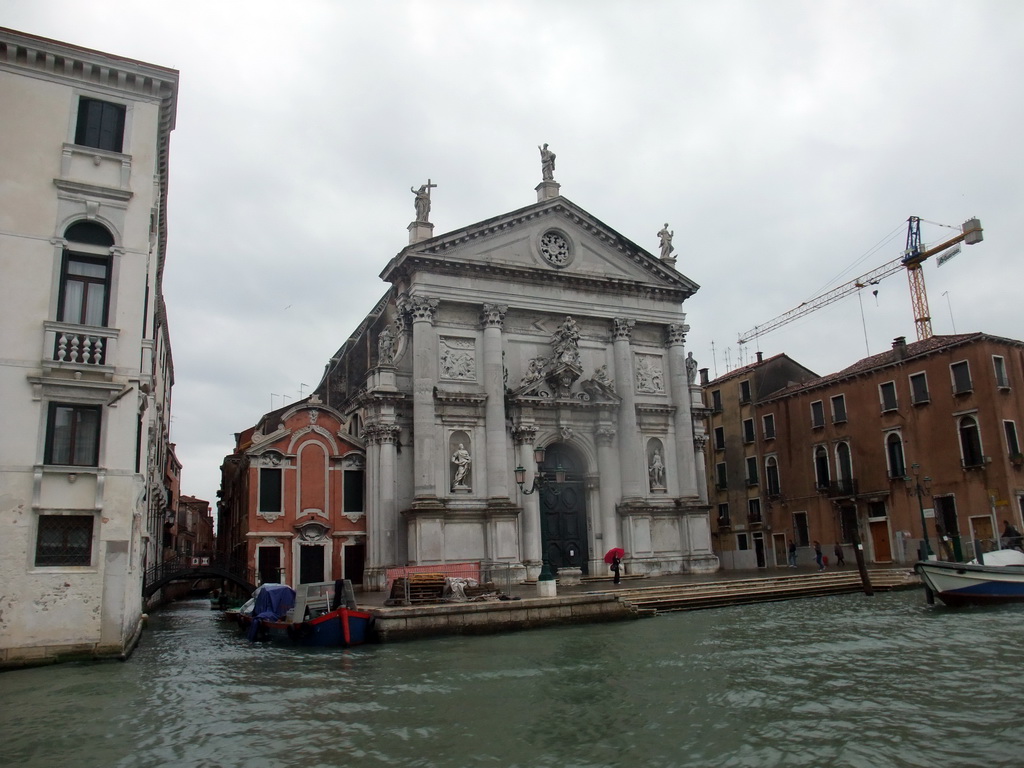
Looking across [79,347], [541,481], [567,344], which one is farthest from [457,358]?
[79,347]

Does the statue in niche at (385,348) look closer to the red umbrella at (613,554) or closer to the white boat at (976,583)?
the red umbrella at (613,554)

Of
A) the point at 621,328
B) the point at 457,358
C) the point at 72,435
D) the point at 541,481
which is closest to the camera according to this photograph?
the point at 72,435

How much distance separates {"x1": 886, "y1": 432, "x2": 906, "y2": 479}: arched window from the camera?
34.2 metres

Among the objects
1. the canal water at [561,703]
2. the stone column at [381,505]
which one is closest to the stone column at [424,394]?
the stone column at [381,505]

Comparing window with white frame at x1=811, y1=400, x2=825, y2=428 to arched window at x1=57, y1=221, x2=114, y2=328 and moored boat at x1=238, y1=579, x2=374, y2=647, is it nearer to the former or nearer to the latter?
moored boat at x1=238, y1=579, x2=374, y2=647

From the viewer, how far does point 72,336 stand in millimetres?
15242

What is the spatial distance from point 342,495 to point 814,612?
15860 millimetres

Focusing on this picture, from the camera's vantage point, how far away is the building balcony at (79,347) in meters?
15.0

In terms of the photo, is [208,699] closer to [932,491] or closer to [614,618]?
[614,618]

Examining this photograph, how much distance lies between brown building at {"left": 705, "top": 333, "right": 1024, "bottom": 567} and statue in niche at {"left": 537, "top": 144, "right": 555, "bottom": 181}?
15.6 metres

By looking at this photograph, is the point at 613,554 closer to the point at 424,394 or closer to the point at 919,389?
the point at 424,394

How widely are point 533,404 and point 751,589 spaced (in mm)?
9923

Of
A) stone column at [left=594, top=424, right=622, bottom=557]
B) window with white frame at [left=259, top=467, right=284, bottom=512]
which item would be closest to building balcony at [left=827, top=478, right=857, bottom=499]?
stone column at [left=594, top=424, right=622, bottom=557]

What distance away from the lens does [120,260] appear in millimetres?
15953
